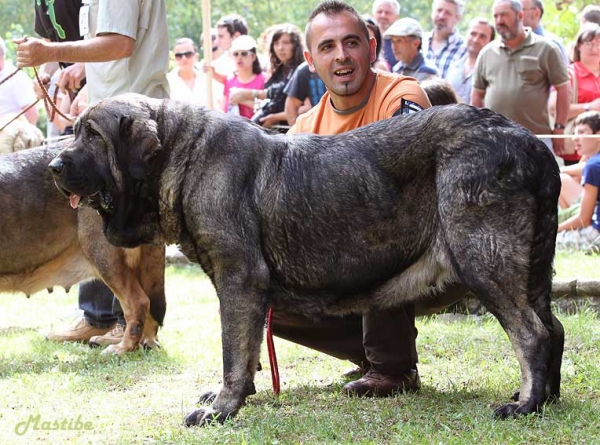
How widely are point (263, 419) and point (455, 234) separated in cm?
135

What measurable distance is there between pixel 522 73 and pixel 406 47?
4.41 ft

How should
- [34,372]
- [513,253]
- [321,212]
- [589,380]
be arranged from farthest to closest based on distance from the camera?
[34,372]
[589,380]
[321,212]
[513,253]

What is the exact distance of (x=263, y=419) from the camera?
482 cm

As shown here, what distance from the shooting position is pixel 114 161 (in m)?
4.82

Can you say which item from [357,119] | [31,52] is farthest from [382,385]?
[31,52]

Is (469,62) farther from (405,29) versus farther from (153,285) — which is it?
(153,285)

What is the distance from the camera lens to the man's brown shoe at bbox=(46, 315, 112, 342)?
7574 mm

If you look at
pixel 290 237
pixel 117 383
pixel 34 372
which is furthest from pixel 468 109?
pixel 34 372

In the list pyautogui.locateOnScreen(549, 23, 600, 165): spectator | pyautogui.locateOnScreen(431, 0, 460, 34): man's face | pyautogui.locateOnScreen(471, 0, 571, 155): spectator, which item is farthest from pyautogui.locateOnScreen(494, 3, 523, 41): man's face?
pyautogui.locateOnScreen(431, 0, 460, 34): man's face

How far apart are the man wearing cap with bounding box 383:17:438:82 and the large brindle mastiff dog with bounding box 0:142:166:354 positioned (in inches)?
181

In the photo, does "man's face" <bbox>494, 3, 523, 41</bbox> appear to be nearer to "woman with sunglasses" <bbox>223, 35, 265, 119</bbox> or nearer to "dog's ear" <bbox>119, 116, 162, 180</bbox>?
"woman with sunglasses" <bbox>223, 35, 265, 119</bbox>

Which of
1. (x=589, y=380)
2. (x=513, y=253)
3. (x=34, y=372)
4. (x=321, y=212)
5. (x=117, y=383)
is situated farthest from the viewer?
(x=34, y=372)

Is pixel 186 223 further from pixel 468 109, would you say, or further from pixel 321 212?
pixel 468 109

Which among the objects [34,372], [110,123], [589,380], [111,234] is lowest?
[34,372]
